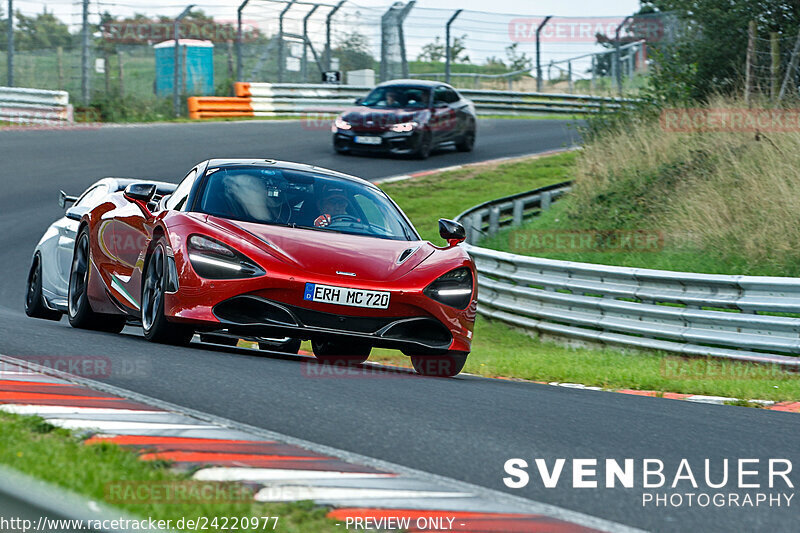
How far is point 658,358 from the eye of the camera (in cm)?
1120

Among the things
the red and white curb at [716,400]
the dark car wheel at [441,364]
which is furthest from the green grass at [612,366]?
the dark car wheel at [441,364]

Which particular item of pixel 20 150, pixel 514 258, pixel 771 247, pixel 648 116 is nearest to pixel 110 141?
pixel 20 150

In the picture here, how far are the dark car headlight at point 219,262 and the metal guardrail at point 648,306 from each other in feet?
16.9

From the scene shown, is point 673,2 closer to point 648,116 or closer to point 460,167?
point 648,116

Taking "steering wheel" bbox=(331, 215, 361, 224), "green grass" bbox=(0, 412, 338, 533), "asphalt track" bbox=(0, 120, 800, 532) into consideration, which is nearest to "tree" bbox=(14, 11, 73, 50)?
"asphalt track" bbox=(0, 120, 800, 532)

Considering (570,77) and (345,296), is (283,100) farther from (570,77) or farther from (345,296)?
(345,296)

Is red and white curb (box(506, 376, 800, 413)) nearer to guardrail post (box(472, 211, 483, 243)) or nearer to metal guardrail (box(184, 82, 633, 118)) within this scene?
guardrail post (box(472, 211, 483, 243))

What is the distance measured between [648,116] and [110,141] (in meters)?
11.9

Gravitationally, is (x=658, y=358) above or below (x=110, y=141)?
below

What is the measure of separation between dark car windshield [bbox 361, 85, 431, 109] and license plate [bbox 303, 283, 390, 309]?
1786 centimetres

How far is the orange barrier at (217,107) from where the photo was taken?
32.1 metres

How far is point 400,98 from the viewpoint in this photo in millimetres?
25406

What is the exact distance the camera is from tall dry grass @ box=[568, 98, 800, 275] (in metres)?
13.5

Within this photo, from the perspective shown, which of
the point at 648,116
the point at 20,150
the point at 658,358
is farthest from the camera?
the point at 20,150
